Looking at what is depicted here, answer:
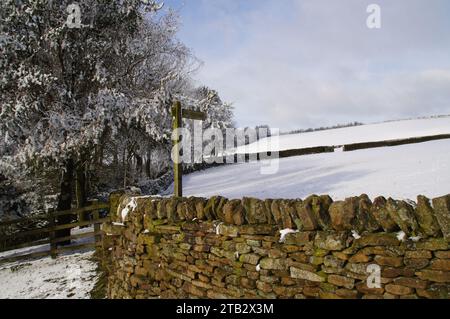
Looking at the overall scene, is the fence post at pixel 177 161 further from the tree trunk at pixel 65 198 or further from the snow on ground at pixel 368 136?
the snow on ground at pixel 368 136

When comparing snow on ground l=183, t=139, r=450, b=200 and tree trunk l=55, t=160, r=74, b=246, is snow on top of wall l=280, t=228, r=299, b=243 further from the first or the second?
tree trunk l=55, t=160, r=74, b=246

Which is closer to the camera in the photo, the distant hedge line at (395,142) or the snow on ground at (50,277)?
the snow on ground at (50,277)

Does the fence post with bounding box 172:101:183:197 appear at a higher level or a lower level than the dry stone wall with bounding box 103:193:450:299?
higher

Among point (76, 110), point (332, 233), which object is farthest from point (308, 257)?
point (76, 110)

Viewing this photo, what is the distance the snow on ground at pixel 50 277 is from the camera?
7.15 m

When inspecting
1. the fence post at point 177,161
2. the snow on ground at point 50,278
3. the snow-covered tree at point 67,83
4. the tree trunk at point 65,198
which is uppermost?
the snow-covered tree at point 67,83

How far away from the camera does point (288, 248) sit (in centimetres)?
376

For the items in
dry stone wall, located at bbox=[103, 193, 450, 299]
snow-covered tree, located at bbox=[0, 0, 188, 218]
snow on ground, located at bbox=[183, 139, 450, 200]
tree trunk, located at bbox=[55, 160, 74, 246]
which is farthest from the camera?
tree trunk, located at bbox=[55, 160, 74, 246]

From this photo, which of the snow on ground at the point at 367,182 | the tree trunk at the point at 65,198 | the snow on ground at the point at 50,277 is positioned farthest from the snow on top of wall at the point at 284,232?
the tree trunk at the point at 65,198

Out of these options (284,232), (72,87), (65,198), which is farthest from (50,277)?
(284,232)

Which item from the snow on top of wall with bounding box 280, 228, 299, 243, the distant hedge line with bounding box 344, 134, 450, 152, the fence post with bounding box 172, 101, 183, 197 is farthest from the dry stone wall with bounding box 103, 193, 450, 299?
the distant hedge line with bounding box 344, 134, 450, 152

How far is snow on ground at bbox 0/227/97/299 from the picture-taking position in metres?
7.15
